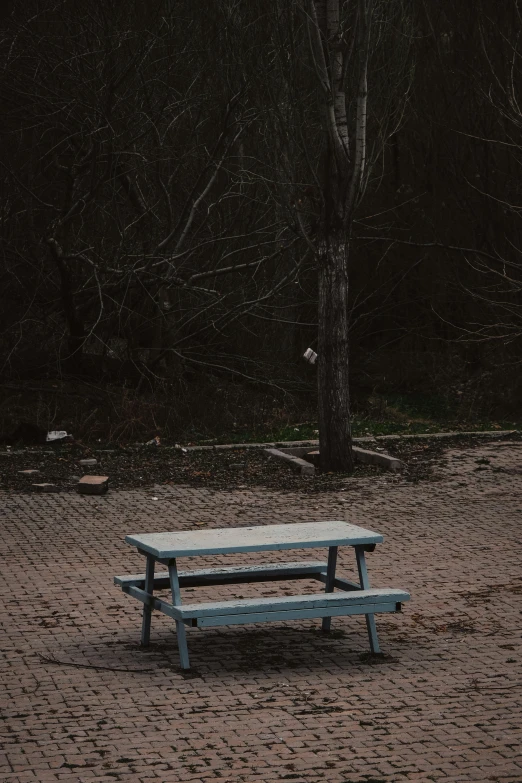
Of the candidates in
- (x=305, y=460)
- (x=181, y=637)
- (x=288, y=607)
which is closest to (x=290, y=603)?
(x=288, y=607)

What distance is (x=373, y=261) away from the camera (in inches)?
895

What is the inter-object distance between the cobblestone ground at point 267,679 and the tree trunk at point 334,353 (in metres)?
3.11

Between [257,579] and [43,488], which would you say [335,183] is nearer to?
[43,488]

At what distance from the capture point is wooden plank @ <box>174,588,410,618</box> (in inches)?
244

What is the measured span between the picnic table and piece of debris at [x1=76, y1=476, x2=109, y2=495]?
503 centimetres

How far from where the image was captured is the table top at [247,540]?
6371 millimetres

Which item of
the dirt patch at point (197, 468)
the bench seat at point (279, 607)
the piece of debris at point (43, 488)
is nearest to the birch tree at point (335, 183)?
the dirt patch at point (197, 468)

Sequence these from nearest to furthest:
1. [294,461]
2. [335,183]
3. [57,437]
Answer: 1. [335,183]
2. [294,461]
3. [57,437]

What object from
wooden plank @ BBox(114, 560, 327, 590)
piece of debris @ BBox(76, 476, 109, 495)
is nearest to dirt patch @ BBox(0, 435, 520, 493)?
piece of debris @ BBox(76, 476, 109, 495)

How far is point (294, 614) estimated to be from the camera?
21.0 feet

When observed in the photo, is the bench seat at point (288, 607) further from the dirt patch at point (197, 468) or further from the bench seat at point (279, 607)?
the dirt patch at point (197, 468)

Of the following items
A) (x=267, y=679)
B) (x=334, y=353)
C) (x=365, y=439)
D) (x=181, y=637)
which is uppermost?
(x=334, y=353)

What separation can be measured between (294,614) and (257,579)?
0.73 m

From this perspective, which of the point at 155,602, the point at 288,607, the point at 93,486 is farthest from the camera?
the point at 93,486
